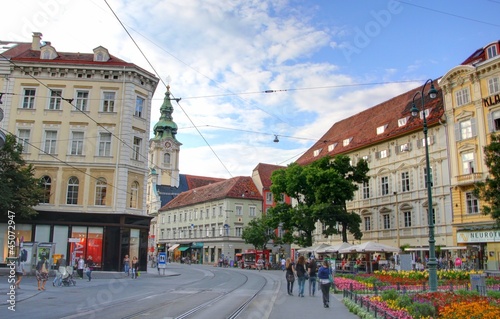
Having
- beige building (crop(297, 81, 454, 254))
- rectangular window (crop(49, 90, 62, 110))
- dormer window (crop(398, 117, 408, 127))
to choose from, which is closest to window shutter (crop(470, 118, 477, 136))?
beige building (crop(297, 81, 454, 254))

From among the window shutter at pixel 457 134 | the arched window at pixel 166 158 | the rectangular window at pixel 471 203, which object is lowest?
the rectangular window at pixel 471 203

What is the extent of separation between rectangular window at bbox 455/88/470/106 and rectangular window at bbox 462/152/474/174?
4.33m

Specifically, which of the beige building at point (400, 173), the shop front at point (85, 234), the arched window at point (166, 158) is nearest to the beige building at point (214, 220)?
the arched window at point (166, 158)

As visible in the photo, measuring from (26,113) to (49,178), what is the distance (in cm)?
533

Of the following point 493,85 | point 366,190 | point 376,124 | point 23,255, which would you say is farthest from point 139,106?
point 493,85

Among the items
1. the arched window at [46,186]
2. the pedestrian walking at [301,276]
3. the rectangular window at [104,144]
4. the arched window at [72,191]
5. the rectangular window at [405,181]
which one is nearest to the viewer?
the pedestrian walking at [301,276]

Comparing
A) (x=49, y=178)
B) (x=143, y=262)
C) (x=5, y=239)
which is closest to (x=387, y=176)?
(x=143, y=262)

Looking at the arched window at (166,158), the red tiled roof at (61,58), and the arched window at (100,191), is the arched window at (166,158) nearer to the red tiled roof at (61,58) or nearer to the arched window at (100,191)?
the red tiled roof at (61,58)

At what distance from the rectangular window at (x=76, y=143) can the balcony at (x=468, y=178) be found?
29596 millimetres

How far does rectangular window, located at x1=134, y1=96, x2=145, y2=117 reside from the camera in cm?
3731

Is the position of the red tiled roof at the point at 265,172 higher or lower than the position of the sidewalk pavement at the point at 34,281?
higher

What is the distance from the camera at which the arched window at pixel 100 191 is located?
35.0 m

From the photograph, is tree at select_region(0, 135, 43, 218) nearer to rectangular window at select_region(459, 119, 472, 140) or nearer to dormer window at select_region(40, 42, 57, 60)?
dormer window at select_region(40, 42, 57, 60)

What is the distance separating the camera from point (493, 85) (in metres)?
36.4
